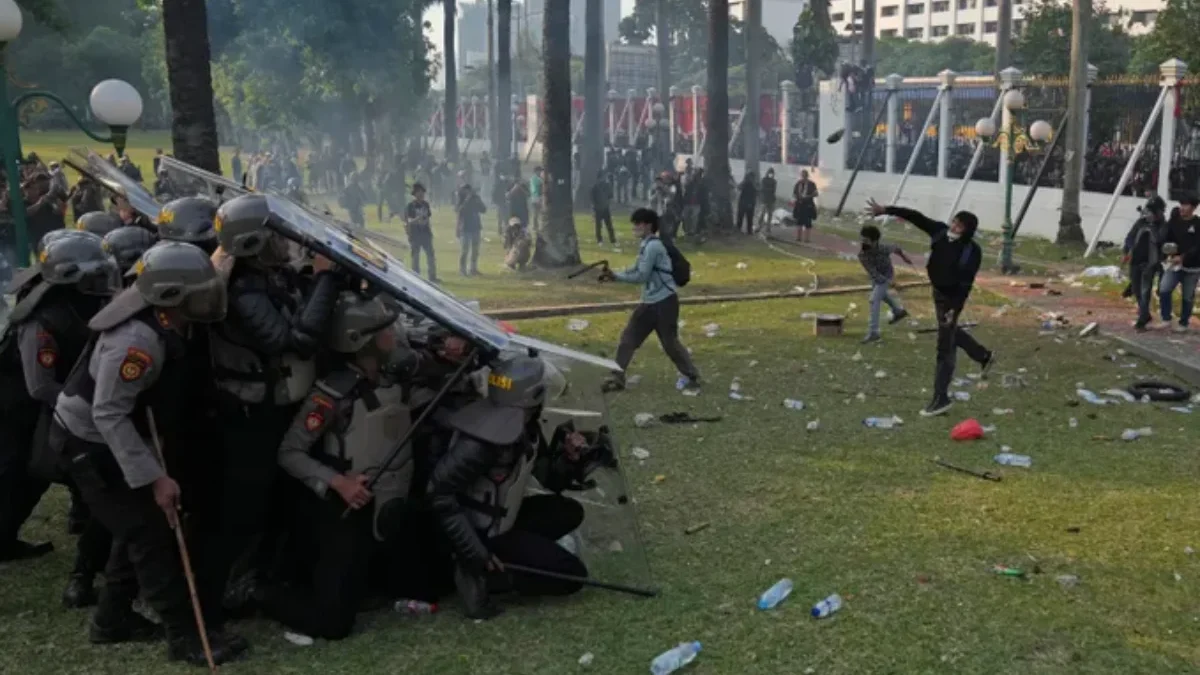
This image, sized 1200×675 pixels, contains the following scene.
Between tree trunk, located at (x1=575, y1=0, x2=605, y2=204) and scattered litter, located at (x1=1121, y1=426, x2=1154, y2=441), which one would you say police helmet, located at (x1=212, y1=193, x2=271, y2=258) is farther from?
tree trunk, located at (x1=575, y1=0, x2=605, y2=204)

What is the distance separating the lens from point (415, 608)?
5.29 m

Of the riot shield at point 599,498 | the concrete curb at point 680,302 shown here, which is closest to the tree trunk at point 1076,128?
the concrete curb at point 680,302

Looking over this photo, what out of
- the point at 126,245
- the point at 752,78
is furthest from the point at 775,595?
the point at 752,78

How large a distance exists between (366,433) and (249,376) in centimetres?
55

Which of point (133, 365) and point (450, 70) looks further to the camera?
point (450, 70)

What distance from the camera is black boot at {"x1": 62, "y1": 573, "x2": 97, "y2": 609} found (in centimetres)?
538

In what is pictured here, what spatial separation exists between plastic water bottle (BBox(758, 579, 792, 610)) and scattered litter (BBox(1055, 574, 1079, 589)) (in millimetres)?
1293

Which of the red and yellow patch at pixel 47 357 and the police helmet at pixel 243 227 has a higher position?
the police helmet at pixel 243 227

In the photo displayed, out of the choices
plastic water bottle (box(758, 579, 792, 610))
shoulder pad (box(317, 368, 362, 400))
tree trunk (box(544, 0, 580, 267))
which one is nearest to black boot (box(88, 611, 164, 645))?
shoulder pad (box(317, 368, 362, 400))

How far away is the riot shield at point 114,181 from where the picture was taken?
6605 millimetres

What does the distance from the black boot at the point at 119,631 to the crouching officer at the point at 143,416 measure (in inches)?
8.6

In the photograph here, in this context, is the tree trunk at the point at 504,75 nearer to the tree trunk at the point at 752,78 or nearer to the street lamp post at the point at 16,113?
the tree trunk at the point at 752,78

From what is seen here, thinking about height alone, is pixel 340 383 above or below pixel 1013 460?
above

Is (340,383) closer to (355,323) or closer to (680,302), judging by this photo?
(355,323)
